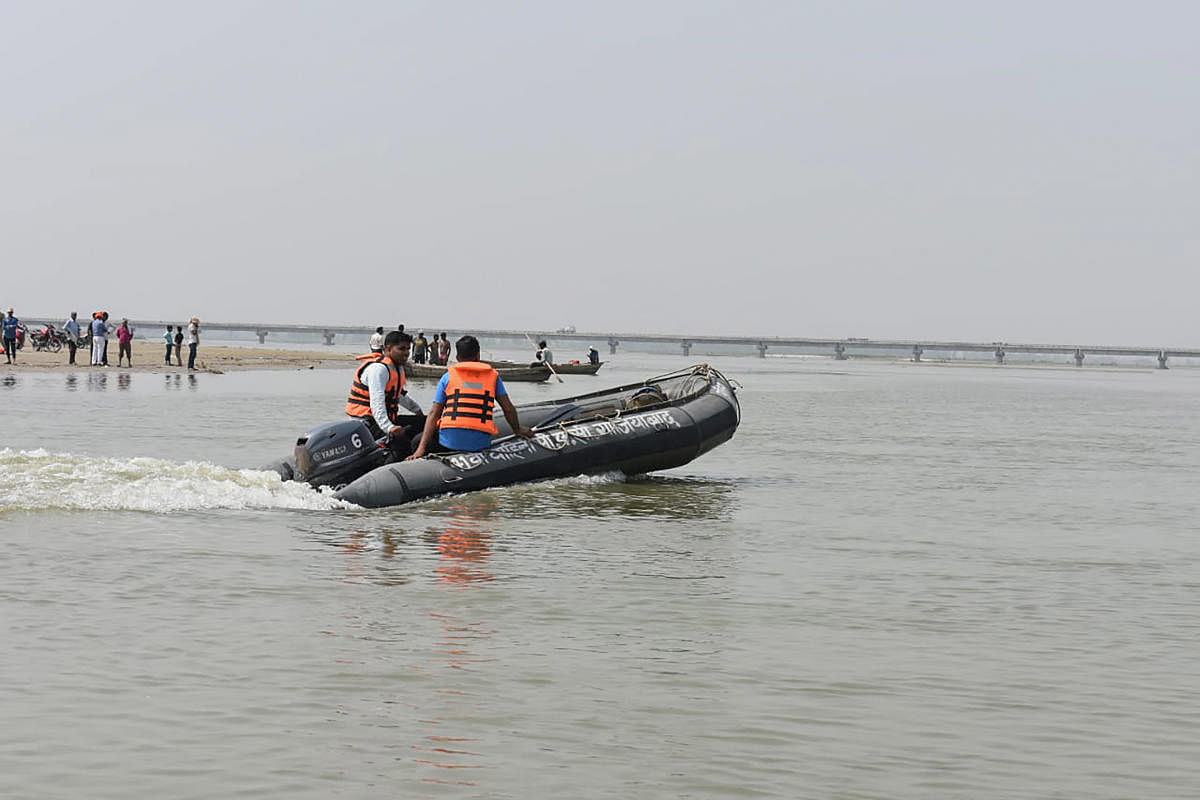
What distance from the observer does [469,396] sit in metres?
15.1

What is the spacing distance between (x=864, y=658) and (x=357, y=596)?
11.6ft

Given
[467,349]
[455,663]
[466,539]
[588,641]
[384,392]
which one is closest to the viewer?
[455,663]

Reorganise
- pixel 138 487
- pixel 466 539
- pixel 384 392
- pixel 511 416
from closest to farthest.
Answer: pixel 466 539
pixel 138 487
pixel 384 392
pixel 511 416

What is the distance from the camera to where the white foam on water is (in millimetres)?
13547

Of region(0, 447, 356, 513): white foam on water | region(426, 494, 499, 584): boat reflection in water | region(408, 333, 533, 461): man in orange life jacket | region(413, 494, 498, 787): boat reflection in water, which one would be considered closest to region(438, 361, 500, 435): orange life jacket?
region(408, 333, 533, 461): man in orange life jacket

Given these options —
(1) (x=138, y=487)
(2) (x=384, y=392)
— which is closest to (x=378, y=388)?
(2) (x=384, y=392)

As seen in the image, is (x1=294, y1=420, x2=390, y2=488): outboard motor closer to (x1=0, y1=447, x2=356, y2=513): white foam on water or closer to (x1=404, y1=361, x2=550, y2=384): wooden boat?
(x1=0, y1=447, x2=356, y2=513): white foam on water

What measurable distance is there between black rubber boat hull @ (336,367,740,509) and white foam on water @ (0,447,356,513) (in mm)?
650

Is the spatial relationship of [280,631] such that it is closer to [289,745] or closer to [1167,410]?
[289,745]

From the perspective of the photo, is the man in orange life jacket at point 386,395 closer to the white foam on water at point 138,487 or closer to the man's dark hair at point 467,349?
the man's dark hair at point 467,349

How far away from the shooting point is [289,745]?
613 cm

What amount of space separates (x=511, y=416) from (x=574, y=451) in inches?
51.7

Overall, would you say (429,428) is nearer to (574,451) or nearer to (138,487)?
(574,451)

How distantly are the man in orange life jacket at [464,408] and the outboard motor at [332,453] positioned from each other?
598mm
